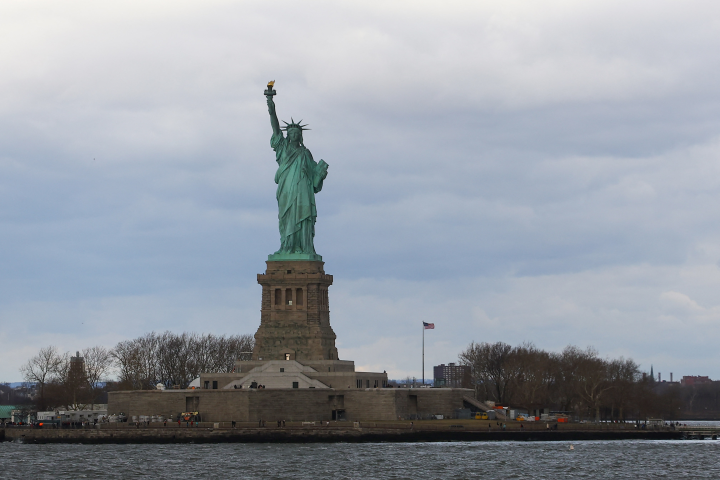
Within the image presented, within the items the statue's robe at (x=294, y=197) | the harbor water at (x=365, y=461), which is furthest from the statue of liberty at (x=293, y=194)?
the harbor water at (x=365, y=461)

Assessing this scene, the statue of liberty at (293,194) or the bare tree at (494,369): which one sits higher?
the statue of liberty at (293,194)

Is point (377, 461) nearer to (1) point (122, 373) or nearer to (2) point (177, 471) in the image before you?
(2) point (177, 471)

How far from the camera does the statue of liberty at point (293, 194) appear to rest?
94938 mm

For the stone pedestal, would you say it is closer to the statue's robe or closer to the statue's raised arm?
the statue's robe

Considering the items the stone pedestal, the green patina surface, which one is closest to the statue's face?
the green patina surface

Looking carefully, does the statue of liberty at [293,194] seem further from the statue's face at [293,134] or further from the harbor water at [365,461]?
the harbor water at [365,461]

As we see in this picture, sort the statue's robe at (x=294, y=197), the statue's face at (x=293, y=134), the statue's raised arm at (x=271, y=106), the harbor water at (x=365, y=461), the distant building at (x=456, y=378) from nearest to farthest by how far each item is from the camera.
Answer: the harbor water at (x=365, y=461), the statue's raised arm at (x=271, y=106), the statue's face at (x=293, y=134), the statue's robe at (x=294, y=197), the distant building at (x=456, y=378)

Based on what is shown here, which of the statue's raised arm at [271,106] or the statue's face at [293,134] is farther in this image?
the statue's face at [293,134]

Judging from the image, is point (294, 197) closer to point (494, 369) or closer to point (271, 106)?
point (271, 106)

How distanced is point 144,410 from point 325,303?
50.0ft

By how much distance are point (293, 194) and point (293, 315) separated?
8.98m

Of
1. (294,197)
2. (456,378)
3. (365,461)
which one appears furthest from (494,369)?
(365,461)

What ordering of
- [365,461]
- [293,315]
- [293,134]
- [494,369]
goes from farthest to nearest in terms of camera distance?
1. [494,369]
2. [293,134]
3. [293,315]
4. [365,461]

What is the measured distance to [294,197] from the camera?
9519 cm
